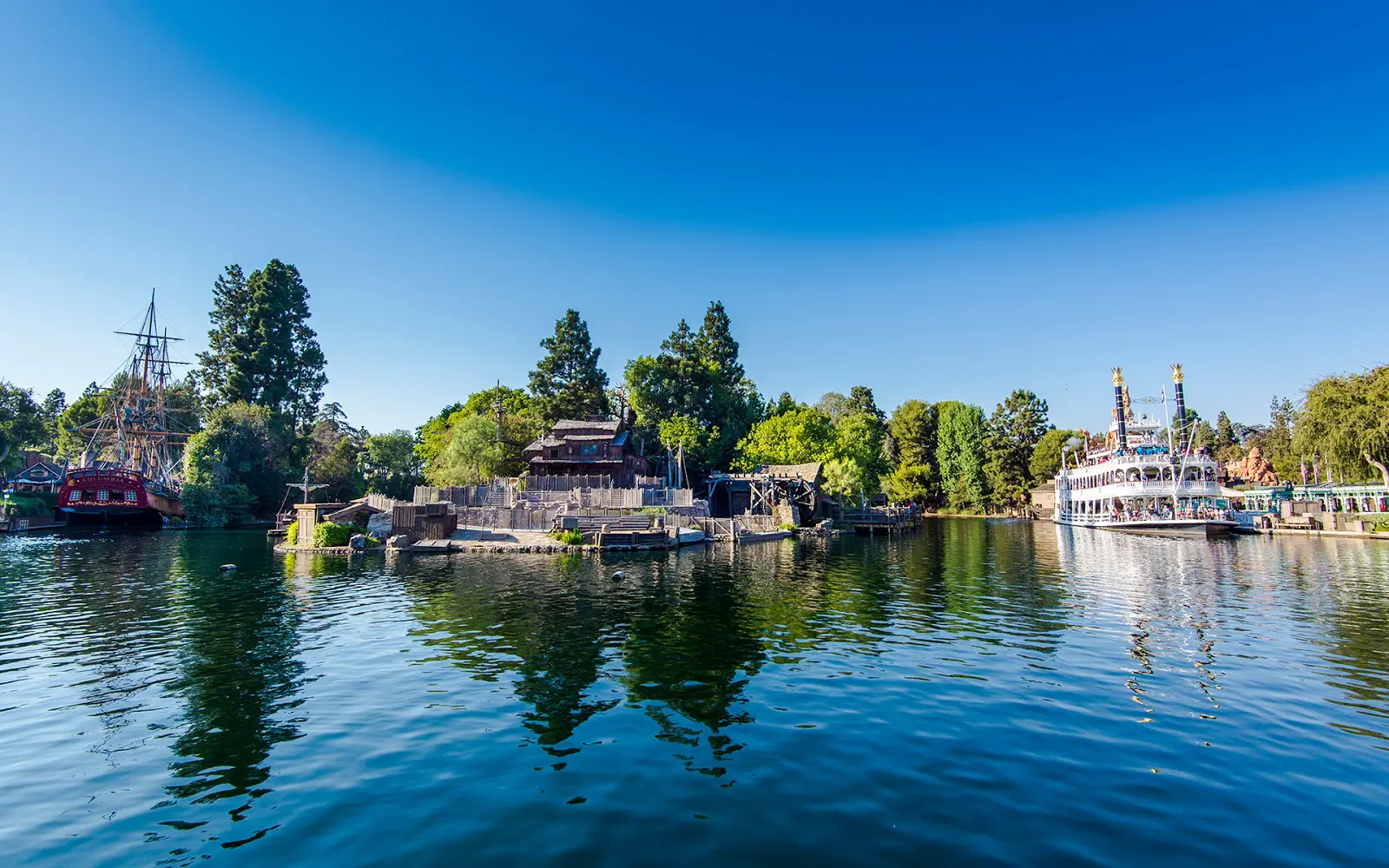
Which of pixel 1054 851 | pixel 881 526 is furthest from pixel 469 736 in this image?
pixel 881 526

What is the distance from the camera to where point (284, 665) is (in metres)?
16.7

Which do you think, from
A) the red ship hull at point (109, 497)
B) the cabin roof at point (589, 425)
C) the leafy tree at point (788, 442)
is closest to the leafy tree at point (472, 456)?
the cabin roof at point (589, 425)

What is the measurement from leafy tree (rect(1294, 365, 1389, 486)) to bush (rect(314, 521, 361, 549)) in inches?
3125

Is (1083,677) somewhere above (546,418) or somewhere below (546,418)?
below

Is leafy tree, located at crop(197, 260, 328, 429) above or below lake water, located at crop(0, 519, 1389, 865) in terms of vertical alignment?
above

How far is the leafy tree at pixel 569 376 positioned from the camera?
85125 millimetres

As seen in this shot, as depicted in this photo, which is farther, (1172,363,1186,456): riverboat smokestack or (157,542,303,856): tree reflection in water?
(1172,363,1186,456): riverboat smokestack

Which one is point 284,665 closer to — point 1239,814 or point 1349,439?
point 1239,814

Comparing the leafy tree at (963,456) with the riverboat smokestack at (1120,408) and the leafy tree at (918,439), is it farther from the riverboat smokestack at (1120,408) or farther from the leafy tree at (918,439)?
the riverboat smokestack at (1120,408)

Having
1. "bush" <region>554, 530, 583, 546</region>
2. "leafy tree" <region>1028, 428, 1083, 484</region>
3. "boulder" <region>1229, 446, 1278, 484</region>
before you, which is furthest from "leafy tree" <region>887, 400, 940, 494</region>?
"bush" <region>554, 530, 583, 546</region>

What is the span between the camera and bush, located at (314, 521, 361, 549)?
46.8 metres

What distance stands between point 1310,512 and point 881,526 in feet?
121

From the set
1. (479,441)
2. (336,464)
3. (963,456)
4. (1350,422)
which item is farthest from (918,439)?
(336,464)

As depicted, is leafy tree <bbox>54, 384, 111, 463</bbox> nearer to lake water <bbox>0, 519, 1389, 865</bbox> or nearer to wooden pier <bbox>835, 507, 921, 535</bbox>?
lake water <bbox>0, 519, 1389, 865</bbox>
